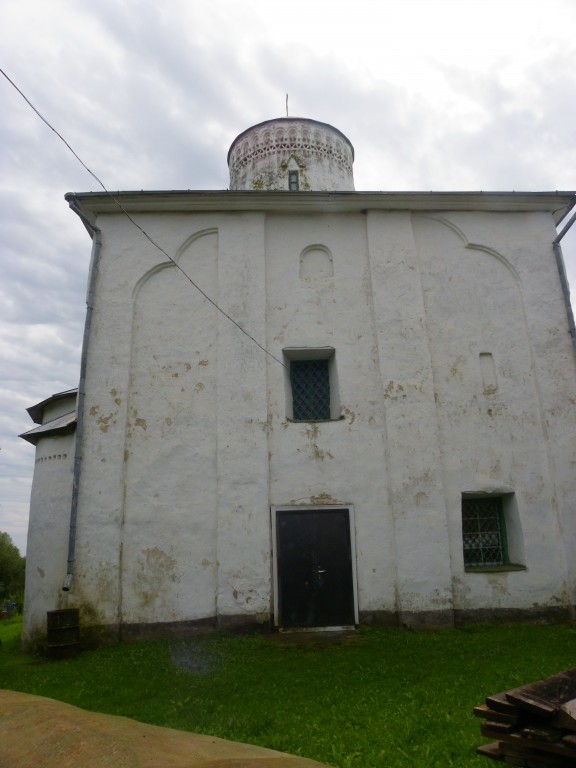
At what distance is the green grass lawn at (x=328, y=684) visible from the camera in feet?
14.0

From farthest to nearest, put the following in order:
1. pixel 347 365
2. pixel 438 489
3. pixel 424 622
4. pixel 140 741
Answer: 1. pixel 347 365
2. pixel 438 489
3. pixel 424 622
4. pixel 140 741

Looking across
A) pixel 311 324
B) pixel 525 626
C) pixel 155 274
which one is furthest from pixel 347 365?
pixel 525 626

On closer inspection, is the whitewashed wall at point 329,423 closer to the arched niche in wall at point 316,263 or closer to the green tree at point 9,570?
the arched niche in wall at point 316,263

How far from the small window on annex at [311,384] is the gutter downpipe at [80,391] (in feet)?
11.6

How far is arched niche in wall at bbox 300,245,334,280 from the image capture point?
1014 cm

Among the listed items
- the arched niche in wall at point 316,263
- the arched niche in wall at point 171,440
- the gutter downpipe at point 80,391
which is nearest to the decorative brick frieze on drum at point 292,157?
the arched niche in wall at point 316,263

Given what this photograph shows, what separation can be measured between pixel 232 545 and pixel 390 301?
5.08 meters

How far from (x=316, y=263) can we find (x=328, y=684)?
23.4ft

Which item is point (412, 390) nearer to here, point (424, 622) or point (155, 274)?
point (424, 622)

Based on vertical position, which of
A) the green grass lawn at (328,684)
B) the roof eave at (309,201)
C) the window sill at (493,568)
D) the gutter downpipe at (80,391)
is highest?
the roof eave at (309,201)

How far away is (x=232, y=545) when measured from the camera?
8.50 meters

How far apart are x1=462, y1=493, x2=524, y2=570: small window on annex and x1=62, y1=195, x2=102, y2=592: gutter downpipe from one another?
6.42 metres

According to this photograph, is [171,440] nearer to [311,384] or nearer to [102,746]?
[311,384]

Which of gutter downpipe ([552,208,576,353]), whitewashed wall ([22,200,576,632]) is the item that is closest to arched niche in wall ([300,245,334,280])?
whitewashed wall ([22,200,576,632])
